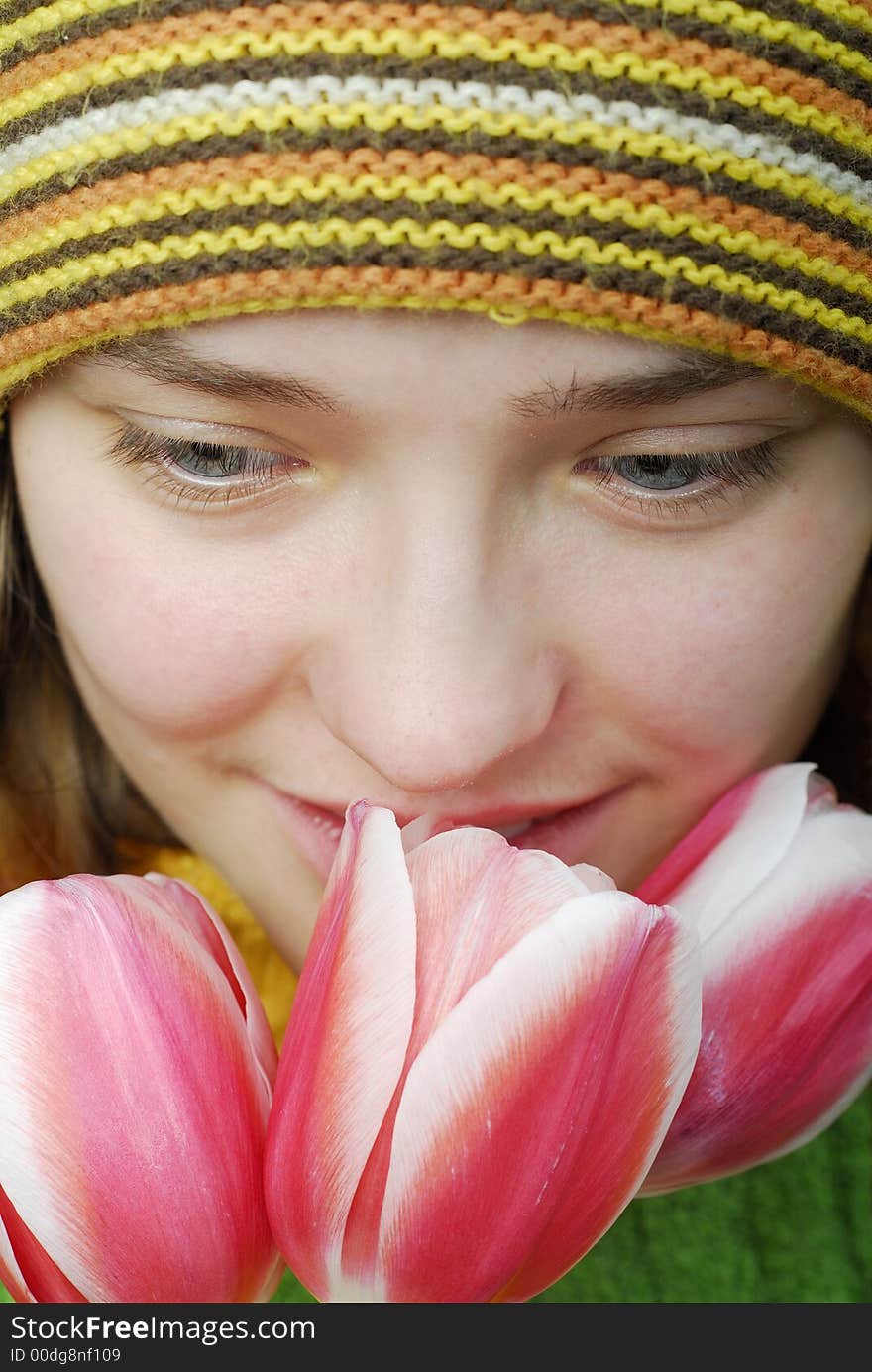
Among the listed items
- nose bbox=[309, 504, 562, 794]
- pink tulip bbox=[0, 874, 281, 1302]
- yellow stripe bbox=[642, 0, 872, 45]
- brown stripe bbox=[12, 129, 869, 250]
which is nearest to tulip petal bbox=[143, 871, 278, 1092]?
pink tulip bbox=[0, 874, 281, 1302]

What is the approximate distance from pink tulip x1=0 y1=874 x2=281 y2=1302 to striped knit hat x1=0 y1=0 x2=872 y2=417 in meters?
0.35

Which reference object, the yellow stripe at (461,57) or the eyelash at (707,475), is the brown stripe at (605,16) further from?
the eyelash at (707,475)

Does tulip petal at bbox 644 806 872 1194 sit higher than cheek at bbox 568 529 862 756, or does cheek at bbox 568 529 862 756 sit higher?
cheek at bbox 568 529 862 756

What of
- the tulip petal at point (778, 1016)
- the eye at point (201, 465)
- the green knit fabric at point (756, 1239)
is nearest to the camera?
the tulip petal at point (778, 1016)

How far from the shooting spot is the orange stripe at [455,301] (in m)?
0.78

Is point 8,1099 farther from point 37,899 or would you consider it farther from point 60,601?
point 60,601

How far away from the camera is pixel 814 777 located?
92 centimetres

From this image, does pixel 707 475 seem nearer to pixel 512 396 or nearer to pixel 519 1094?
pixel 512 396

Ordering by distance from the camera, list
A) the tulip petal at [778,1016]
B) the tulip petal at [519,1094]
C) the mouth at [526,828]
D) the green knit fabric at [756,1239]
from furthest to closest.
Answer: the green knit fabric at [756,1239] < the mouth at [526,828] < the tulip petal at [778,1016] < the tulip petal at [519,1094]

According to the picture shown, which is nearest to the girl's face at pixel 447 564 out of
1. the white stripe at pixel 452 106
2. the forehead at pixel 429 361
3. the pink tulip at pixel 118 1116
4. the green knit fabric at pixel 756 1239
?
the forehead at pixel 429 361

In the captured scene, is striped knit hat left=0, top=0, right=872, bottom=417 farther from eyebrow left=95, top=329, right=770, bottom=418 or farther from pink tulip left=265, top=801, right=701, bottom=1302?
pink tulip left=265, top=801, right=701, bottom=1302

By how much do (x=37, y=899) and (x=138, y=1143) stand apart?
12cm

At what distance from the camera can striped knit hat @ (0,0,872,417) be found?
0.77m

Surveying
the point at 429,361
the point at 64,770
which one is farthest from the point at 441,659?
the point at 64,770
